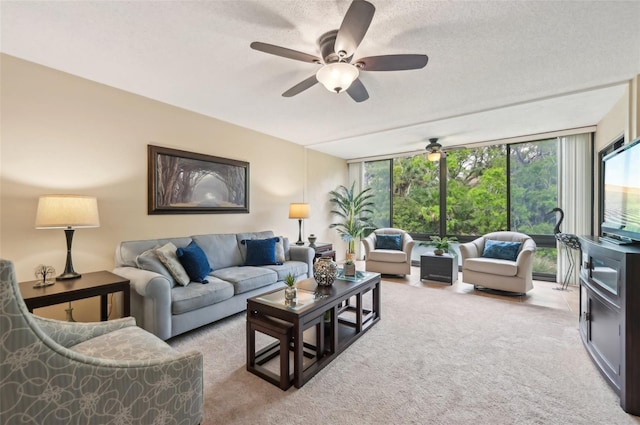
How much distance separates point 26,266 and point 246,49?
2696mm

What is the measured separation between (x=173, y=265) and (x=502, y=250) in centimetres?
444

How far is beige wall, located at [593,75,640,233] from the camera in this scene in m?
2.62

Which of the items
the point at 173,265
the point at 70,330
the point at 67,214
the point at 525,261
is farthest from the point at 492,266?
the point at 67,214

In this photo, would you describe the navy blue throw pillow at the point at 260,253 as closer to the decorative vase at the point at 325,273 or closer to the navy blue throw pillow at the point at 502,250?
the decorative vase at the point at 325,273

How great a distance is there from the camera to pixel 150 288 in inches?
89.4

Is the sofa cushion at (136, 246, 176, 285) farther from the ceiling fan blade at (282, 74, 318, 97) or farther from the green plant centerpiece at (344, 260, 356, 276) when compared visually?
the ceiling fan blade at (282, 74, 318, 97)

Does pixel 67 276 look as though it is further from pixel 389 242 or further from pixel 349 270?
pixel 389 242

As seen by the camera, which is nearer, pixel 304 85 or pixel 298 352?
pixel 298 352

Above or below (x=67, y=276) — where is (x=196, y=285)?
below

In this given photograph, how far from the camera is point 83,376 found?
3.30ft

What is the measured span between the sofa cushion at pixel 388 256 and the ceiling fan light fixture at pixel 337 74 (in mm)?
3372

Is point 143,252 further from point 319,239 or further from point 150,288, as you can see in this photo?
point 319,239

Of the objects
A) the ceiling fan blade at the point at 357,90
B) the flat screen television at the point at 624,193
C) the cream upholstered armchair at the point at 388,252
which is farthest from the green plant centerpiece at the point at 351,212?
the flat screen television at the point at 624,193

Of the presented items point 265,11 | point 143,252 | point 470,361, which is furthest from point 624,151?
point 143,252
